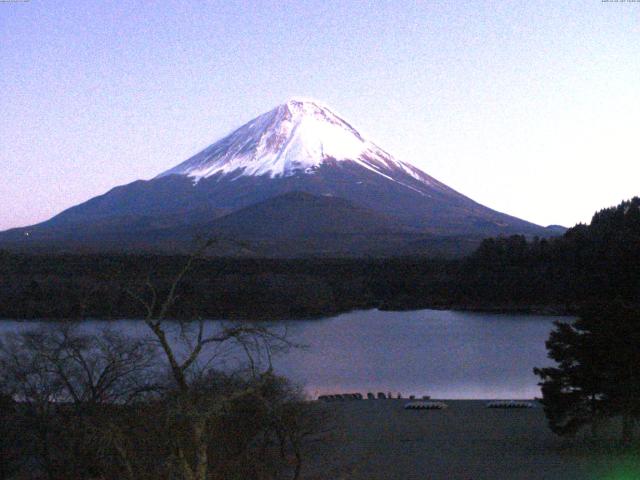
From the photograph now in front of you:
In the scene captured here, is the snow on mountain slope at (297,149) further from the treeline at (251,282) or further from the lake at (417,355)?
the lake at (417,355)

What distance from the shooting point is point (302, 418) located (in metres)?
7.97

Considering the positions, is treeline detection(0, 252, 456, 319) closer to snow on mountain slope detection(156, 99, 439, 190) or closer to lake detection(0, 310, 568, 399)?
lake detection(0, 310, 568, 399)

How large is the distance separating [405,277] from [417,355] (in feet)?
61.1

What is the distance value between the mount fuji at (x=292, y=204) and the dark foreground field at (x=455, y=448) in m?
36.0

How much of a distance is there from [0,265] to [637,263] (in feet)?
82.0

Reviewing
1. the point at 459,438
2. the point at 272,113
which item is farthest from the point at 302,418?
the point at 272,113

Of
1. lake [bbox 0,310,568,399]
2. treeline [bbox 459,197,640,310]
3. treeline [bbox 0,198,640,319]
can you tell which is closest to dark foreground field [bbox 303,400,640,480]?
lake [bbox 0,310,568,399]

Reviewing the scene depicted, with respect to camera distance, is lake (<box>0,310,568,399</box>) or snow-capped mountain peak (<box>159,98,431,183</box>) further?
snow-capped mountain peak (<box>159,98,431,183</box>)

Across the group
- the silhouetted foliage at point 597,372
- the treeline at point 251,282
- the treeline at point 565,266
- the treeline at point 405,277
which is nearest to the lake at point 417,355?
the treeline at point 251,282

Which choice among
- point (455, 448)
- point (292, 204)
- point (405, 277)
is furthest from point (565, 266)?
point (292, 204)

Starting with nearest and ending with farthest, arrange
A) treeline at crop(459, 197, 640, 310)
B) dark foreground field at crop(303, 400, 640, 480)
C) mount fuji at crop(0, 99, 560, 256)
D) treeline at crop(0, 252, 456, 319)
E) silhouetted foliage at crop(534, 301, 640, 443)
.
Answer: dark foreground field at crop(303, 400, 640, 480) → silhouetted foliage at crop(534, 301, 640, 443) → treeline at crop(0, 252, 456, 319) → treeline at crop(459, 197, 640, 310) → mount fuji at crop(0, 99, 560, 256)

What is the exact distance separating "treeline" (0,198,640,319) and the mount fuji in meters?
9.94

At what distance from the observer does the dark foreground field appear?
28.5ft

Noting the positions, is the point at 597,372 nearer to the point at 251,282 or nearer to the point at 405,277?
the point at 251,282
